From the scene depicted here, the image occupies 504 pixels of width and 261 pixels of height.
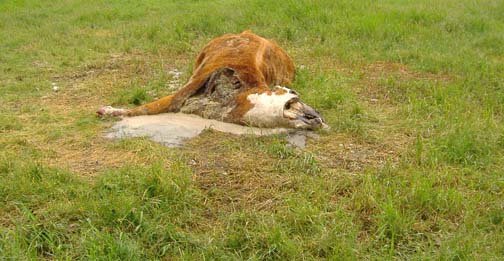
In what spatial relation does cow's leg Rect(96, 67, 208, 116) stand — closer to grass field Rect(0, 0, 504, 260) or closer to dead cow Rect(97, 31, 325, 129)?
dead cow Rect(97, 31, 325, 129)

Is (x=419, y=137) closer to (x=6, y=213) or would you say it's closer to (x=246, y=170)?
(x=246, y=170)

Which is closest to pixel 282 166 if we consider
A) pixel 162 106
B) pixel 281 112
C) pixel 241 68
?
pixel 281 112

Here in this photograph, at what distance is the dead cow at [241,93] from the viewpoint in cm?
528

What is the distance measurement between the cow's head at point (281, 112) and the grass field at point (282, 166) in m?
0.20

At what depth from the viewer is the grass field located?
11.1 feet

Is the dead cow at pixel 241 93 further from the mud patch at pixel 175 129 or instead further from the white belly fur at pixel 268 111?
the mud patch at pixel 175 129

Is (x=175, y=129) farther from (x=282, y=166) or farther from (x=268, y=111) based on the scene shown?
(x=282, y=166)

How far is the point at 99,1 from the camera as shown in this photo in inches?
537

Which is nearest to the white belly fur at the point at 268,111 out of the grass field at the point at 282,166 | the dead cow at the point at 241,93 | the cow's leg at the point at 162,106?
the dead cow at the point at 241,93

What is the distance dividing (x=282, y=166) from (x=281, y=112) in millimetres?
906

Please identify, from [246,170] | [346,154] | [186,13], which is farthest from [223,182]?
[186,13]

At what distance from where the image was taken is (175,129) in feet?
17.2

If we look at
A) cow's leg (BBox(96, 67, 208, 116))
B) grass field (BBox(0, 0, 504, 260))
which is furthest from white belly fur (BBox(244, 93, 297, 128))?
cow's leg (BBox(96, 67, 208, 116))

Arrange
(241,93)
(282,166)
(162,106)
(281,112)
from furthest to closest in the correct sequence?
(162,106) → (241,93) → (281,112) → (282,166)
